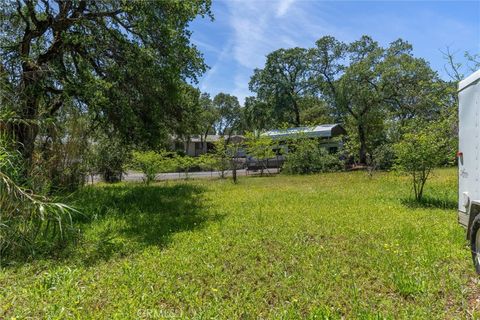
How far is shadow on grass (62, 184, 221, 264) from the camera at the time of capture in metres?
5.35

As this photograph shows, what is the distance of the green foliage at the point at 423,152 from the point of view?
8.73 metres

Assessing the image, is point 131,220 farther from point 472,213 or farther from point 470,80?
point 470,80

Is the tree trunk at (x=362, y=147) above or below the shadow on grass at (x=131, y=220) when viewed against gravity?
above

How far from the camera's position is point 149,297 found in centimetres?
349

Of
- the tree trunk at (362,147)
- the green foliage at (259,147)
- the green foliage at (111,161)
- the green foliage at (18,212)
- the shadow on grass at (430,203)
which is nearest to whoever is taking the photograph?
the green foliage at (18,212)

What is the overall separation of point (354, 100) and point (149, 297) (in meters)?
23.5

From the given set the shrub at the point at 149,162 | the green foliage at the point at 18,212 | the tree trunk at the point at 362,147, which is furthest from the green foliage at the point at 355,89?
the green foliage at the point at 18,212

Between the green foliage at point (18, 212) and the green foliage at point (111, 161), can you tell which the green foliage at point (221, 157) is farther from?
the green foliage at point (18, 212)

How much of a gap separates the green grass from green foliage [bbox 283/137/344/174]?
14186 mm

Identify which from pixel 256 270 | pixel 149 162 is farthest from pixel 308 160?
pixel 256 270

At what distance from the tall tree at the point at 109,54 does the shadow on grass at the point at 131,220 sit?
2.17 metres

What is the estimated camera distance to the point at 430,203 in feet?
28.7

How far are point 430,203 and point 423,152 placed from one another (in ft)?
4.25

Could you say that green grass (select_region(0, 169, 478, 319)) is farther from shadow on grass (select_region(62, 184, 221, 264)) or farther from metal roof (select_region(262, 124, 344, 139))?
metal roof (select_region(262, 124, 344, 139))
